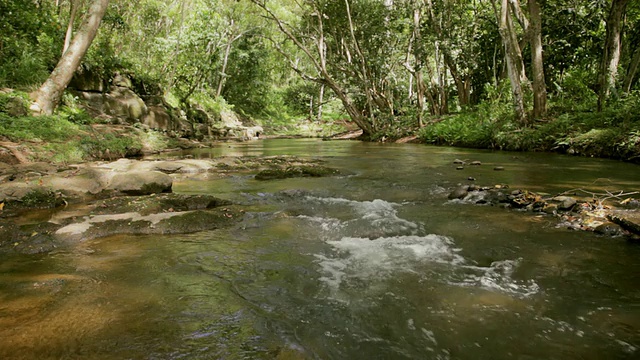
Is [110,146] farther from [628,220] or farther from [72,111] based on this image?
[628,220]

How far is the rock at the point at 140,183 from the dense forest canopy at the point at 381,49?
697 cm

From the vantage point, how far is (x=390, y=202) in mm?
6070

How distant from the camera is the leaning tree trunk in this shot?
10789mm

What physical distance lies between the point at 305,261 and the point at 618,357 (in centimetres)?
237

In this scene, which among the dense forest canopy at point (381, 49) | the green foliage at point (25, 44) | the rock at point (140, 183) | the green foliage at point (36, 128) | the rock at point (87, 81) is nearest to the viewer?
the rock at point (140, 183)

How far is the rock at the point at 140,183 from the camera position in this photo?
6.16 meters

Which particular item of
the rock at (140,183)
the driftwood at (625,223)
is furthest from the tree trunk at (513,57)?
the rock at (140,183)

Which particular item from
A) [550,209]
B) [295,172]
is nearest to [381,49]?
[295,172]

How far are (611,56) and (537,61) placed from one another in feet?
6.93

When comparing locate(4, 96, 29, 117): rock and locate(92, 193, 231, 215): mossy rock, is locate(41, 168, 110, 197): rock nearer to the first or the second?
locate(92, 193, 231, 215): mossy rock

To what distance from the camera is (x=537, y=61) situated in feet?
42.5

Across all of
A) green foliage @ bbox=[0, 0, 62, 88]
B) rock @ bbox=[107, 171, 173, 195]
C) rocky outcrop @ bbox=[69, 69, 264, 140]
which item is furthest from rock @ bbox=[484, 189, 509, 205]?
rocky outcrop @ bbox=[69, 69, 264, 140]

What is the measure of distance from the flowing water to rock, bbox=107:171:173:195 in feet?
7.19

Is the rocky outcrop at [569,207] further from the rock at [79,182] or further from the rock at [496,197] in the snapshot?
the rock at [79,182]
